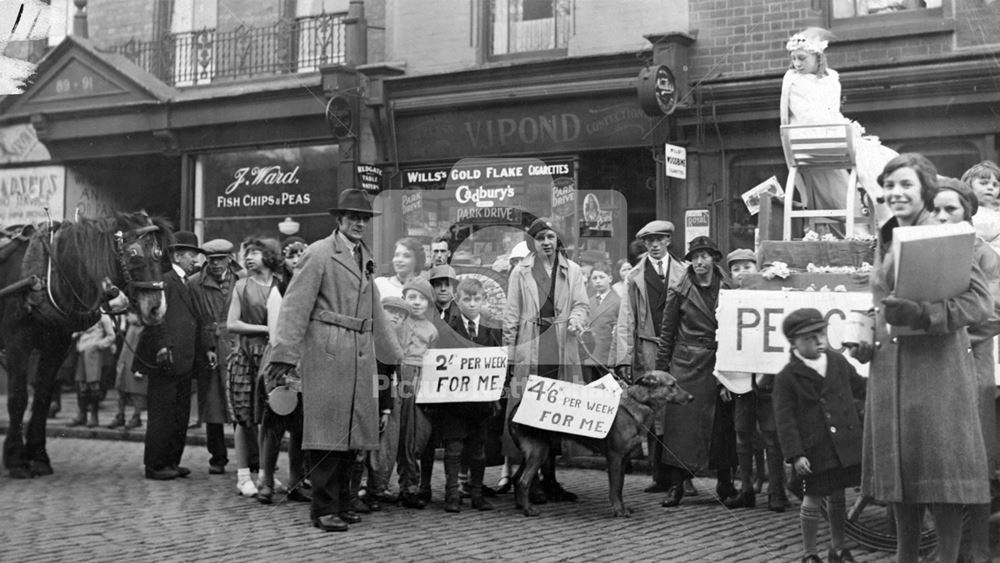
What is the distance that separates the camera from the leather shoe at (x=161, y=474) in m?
10.5

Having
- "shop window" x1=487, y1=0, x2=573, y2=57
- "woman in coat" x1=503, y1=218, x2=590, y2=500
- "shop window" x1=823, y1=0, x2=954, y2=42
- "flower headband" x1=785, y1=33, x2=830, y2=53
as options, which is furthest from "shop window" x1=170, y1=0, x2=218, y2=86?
"flower headband" x1=785, y1=33, x2=830, y2=53

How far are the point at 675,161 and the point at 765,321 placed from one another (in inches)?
274

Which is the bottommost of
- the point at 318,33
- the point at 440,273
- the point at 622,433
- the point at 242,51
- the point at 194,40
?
the point at 622,433

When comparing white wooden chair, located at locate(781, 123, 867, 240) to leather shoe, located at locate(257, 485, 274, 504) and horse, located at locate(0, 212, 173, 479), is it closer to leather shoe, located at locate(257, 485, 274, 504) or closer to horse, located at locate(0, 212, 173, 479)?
leather shoe, located at locate(257, 485, 274, 504)

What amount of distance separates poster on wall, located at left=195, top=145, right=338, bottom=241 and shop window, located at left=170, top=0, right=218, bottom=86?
1.29 m

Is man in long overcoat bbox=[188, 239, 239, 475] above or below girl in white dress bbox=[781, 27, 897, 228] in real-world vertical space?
below

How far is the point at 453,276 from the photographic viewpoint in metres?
9.80

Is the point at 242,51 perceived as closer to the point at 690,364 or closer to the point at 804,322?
the point at 690,364

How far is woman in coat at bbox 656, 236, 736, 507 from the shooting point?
9508mm

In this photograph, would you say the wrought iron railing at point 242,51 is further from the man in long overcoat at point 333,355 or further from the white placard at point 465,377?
the man in long overcoat at point 333,355

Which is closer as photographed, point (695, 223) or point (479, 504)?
point (479, 504)

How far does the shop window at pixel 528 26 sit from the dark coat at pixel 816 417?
384 inches

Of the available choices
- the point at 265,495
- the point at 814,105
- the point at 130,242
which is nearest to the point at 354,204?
the point at 265,495

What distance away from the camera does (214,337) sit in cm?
1141
